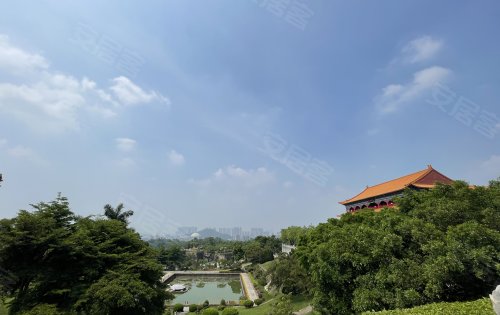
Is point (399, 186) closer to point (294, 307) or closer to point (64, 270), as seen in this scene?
point (294, 307)

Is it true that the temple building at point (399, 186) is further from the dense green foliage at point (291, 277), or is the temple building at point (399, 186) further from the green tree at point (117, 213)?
the green tree at point (117, 213)

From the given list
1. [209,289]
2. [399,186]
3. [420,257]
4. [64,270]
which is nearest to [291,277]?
[399,186]

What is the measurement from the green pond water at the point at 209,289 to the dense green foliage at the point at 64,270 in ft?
55.0

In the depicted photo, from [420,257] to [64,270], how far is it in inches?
555

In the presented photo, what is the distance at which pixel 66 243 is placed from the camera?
12586 millimetres

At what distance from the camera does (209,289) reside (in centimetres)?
3759

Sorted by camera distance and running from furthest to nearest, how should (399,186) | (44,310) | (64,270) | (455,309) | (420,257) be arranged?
(399,186) < (64,270) < (44,310) < (420,257) < (455,309)

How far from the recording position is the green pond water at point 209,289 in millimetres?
31125

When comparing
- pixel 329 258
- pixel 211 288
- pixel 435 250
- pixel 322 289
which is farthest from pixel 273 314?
pixel 211 288

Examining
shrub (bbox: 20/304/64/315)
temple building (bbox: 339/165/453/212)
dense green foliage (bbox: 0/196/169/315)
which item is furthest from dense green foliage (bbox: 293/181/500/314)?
shrub (bbox: 20/304/64/315)

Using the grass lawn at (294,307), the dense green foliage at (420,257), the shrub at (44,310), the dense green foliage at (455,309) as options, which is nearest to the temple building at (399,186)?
the dense green foliage at (420,257)

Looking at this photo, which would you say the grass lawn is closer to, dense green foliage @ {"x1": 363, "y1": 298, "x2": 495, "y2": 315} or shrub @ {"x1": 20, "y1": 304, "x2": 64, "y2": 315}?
shrub @ {"x1": 20, "y1": 304, "x2": 64, "y2": 315}

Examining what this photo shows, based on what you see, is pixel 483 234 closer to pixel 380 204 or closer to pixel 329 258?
pixel 329 258

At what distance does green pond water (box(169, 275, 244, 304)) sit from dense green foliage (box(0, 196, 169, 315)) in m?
16.8
